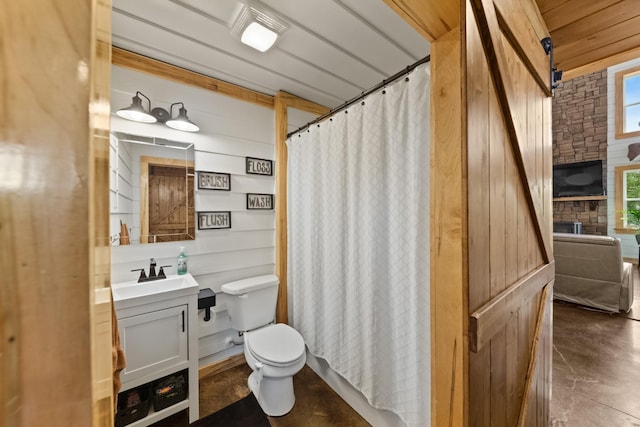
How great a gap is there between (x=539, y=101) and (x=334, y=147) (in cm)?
119

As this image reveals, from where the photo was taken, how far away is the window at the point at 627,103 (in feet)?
15.8

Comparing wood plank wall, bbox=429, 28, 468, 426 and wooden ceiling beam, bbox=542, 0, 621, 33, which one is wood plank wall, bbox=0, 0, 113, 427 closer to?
wood plank wall, bbox=429, 28, 468, 426

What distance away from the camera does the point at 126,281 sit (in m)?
1.64

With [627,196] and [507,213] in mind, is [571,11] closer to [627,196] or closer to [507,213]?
[507,213]

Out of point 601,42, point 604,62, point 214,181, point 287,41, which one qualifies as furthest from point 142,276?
point 604,62

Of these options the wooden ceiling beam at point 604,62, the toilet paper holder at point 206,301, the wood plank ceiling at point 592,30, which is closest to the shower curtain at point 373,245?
the toilet paper holder at point 206,301

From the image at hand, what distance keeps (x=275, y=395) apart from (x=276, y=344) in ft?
1.02

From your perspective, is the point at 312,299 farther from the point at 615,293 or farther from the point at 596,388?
the point at 615,293

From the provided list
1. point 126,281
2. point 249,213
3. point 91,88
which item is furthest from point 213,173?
point 91,88

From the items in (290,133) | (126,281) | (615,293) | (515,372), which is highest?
(290,133)

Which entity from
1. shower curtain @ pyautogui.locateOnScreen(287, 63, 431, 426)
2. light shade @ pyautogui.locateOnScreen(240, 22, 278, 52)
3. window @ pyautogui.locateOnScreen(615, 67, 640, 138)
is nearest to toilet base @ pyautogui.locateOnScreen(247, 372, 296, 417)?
shower curtain @ pyautogui.locateOnScreen(287, 63, 431, 426)

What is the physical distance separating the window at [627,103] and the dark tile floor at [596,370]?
14.6 ft

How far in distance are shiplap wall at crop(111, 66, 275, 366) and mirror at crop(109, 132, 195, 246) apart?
0.19ft

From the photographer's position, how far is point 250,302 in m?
1.93
